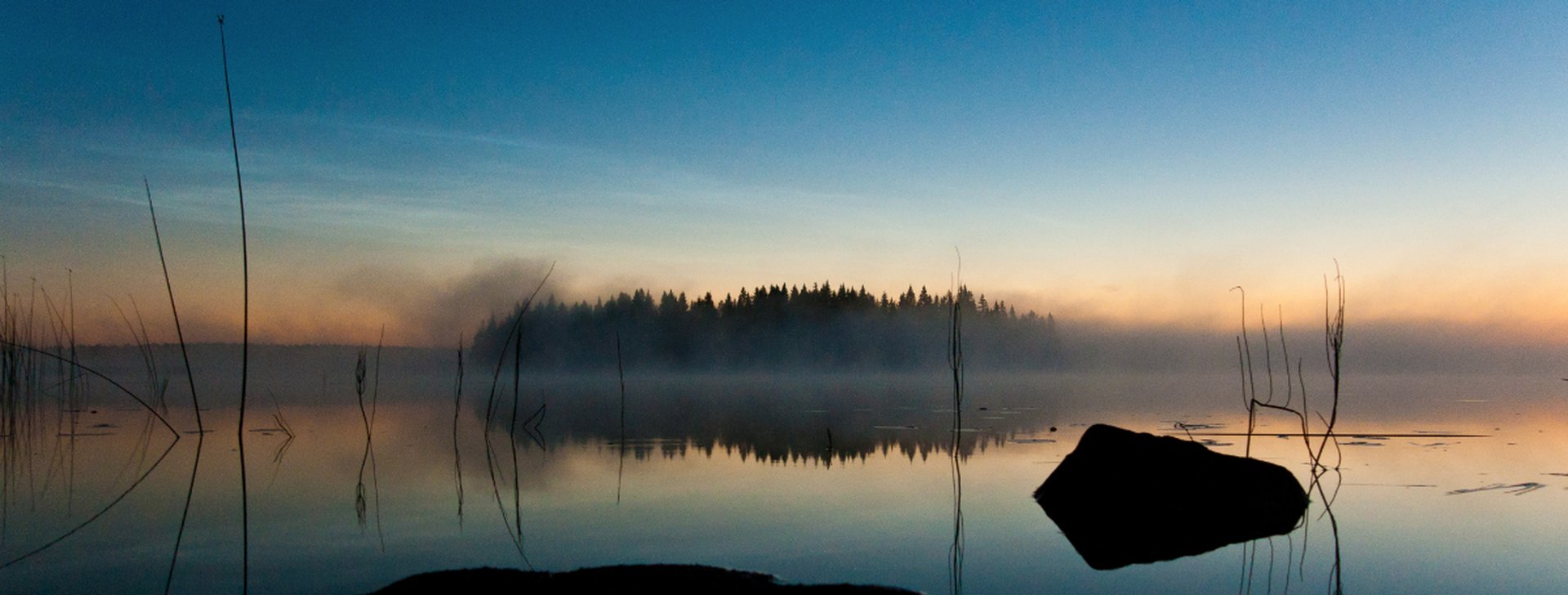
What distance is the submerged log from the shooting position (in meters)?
6.33

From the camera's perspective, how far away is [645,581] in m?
3.91

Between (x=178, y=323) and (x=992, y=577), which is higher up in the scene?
(x=178, y=323)

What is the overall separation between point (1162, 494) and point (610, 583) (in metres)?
4.75

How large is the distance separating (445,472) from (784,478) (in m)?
3.25

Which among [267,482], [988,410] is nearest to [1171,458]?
[267,482]

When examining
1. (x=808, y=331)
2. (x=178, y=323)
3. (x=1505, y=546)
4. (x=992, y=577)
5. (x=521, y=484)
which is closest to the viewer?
(x=992, y=577)

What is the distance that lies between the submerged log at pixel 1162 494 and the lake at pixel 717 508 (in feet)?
0.71

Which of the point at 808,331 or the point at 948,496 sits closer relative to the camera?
the point at 948,496

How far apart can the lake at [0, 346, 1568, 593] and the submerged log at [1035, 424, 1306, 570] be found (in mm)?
217

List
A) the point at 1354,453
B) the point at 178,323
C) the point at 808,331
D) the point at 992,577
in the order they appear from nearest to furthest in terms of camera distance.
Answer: the point at 992,577
the point at 178,323
the point at 1354,453
the point at 808,331

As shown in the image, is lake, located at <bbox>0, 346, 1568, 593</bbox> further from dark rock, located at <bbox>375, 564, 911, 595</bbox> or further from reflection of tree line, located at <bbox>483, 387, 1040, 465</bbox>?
dark rock, located at <bbox>375, 564, 911, 595</bbox>

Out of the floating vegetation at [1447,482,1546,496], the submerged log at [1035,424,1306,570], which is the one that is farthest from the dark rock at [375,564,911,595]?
the floating vegetation at [1447,482,1546,496]

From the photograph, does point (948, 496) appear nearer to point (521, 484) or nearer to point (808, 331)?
point (521, 484)

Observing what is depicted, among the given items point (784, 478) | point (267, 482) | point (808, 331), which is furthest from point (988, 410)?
point (808, 331)
